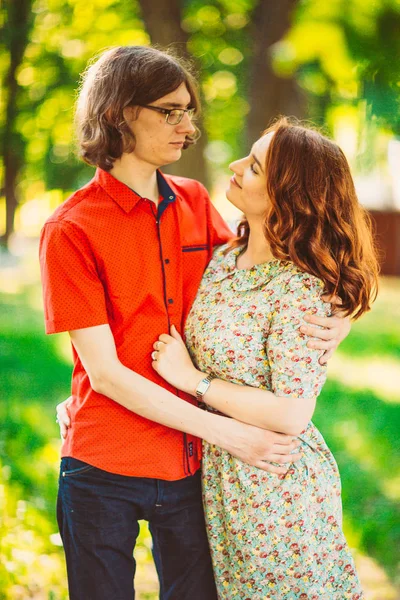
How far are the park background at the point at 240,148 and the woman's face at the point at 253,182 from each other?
0.30 metres

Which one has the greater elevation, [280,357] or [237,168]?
[237,168]

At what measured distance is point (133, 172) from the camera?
2250mm

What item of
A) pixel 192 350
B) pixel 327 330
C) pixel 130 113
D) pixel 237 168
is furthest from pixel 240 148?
Result: pixel 327 330

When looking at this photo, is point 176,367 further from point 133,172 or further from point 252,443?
point 133,172

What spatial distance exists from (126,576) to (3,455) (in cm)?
247

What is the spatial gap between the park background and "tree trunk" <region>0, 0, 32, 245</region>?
2 cm

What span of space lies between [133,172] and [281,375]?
0.81 m

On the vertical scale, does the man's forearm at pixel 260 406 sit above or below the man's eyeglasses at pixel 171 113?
below

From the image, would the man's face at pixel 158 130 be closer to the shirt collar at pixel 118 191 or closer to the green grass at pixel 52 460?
the shirt collar at pixel 118 191

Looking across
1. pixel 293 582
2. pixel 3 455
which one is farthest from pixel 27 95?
pixel 293 582

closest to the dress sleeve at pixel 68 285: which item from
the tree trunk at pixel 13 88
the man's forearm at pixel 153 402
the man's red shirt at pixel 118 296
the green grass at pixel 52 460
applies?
the man's red shirt at pixel 118 296

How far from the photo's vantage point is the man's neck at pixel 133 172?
2240mm

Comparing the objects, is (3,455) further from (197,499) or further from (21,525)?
(197,499)

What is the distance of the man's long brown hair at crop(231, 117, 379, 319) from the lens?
2.08 m
